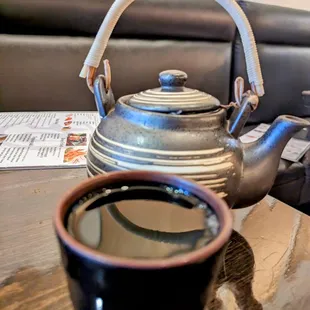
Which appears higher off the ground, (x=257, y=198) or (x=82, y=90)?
(x=257, y=198)

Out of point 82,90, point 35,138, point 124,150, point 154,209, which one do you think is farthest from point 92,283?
point 82,90

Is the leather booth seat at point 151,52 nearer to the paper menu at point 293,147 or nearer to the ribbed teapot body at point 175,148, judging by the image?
the paper menu at point 293,147

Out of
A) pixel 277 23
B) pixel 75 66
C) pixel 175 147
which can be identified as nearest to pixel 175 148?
pixel 175 147

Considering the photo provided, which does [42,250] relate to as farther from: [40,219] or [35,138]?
[35,138]

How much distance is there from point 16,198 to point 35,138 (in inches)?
11.1

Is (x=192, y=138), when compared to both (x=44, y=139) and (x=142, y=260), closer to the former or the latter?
(x=142, y=260)

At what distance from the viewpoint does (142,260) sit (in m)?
0.19

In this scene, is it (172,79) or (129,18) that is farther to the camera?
(129,18)

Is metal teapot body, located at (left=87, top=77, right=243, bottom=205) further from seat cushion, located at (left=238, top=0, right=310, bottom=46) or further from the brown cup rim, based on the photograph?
seat cushion, located at (left=238, top=0, right=310, bottom=46)

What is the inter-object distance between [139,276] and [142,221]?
89 mm

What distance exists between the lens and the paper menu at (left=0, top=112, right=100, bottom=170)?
66 centimetres

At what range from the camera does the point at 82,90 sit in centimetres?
130

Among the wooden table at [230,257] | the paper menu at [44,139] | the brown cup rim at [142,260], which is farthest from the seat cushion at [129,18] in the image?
the brown cup rim at [142,260]

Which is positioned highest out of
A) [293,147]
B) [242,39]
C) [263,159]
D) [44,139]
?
[242,39]
